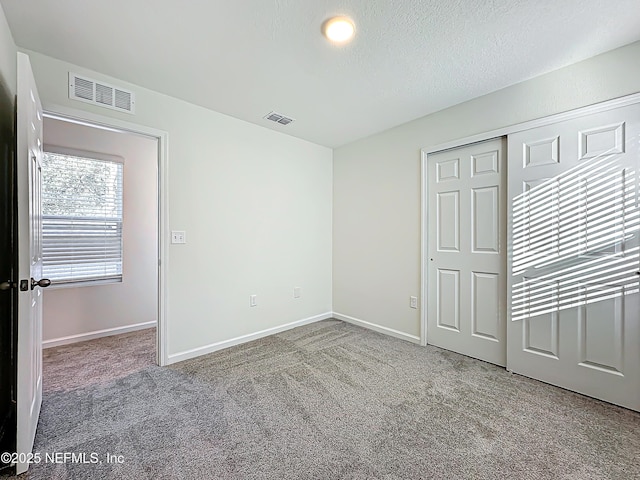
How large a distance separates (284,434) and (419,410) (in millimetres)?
915

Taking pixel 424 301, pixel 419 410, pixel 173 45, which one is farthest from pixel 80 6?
pixel 424 301

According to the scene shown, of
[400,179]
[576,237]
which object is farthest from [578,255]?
[400,179]

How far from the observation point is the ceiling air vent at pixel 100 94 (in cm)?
220

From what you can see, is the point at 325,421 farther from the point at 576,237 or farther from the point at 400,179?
the point at 400,179

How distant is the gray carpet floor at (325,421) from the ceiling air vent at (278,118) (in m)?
2.49

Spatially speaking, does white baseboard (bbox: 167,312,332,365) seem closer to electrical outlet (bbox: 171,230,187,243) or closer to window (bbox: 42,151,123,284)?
electrical outlet (bbox: 171,230,187,243)

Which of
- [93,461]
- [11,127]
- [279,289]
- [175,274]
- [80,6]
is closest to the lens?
[93,461]

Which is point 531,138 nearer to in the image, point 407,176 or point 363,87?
point 407,176

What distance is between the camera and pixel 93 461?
1.52 m

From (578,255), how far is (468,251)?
809 mm

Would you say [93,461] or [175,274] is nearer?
[93,461]

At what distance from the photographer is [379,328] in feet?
11.6

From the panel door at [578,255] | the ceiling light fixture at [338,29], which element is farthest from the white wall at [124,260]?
the panel door at [578,255]

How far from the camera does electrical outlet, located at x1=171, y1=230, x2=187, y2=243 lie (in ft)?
8.86
